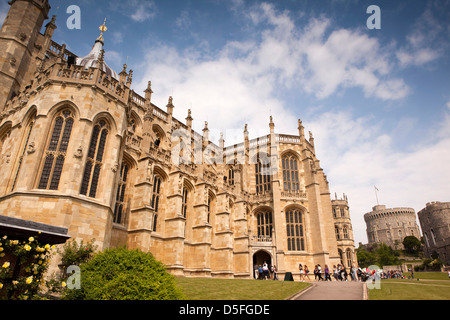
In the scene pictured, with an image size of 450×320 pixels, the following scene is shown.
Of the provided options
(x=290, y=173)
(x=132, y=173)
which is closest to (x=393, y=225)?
(x=290, y=173)

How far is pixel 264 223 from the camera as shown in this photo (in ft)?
120

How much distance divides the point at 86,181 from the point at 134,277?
28.8ft

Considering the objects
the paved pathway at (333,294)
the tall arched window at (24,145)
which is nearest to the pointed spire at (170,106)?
the tall arched window at (24,145)

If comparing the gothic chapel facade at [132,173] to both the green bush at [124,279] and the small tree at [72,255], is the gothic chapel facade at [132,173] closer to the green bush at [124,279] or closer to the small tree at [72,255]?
the small tree at [72,255]

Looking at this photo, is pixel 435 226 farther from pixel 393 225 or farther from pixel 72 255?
pixel 72 255

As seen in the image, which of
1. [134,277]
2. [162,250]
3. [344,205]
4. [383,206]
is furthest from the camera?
[383,206]

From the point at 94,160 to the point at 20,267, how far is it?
984cm

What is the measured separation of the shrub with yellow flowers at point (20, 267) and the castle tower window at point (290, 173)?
33.4 m

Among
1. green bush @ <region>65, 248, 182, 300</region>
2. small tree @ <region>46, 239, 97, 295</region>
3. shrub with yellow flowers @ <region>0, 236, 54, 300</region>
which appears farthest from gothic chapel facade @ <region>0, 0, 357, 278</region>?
shrub with yellow flowers @ <region>0, 236, 54, 300</region>

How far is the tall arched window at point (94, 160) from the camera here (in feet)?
47.5

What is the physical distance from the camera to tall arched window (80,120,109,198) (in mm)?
14484
